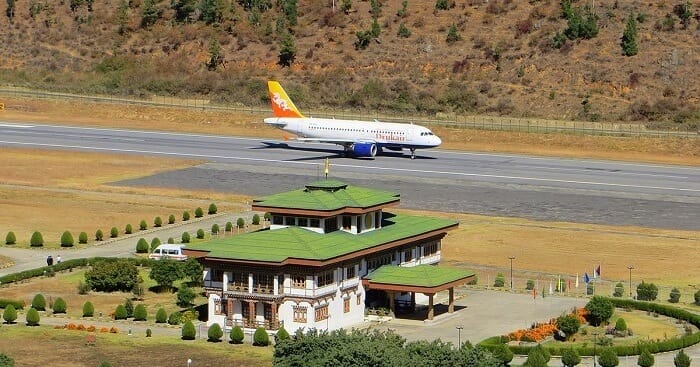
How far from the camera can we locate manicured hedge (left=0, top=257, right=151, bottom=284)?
111500mm

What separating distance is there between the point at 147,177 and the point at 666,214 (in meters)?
52.6

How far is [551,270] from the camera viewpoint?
387ft

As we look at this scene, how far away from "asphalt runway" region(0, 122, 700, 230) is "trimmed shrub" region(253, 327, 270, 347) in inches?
2108

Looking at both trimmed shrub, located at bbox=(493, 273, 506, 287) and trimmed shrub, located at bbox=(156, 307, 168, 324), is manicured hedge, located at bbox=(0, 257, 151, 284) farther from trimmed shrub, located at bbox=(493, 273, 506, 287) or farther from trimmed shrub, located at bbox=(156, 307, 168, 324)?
trimmed shrub, located at bbox=(493, 273, 506, 287)

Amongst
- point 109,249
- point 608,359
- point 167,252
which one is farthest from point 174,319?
point 109,249

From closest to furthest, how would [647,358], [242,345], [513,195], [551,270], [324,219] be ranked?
[647,358] → [242,345] → [324,219] → [551,270] → [513,195]

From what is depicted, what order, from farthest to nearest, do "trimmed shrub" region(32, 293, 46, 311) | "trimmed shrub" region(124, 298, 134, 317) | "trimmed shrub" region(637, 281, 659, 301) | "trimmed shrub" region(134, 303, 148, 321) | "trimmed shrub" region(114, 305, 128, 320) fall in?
"trimmed shrub" region(637, 281, 659, 301)
"trimmed shrub" region(32, 293, 46, 311)
"trimmed shrub" region(124, 298, 134, 317)
"trimmed shrub" region(114, 305, 128, 320)
"trimmed shrub" region(134, 303, 148, 321)

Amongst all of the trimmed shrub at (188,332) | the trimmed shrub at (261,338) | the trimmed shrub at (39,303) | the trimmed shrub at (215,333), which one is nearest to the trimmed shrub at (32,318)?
the trimmed shrub at (39,303)

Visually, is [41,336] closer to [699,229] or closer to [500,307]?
[500,307]

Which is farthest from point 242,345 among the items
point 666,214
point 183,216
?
point 666,214

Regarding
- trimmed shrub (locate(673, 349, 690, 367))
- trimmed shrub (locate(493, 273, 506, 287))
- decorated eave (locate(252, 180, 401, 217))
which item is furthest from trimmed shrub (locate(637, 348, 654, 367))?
trimmed shrub (locate(493, 273, 506, 287))

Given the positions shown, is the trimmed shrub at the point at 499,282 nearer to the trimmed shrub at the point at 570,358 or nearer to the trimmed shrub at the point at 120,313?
the trimmed shrub at the point at 570,358

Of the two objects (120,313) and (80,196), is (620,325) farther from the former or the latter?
(80,196)

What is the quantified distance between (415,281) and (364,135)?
81.7 m
